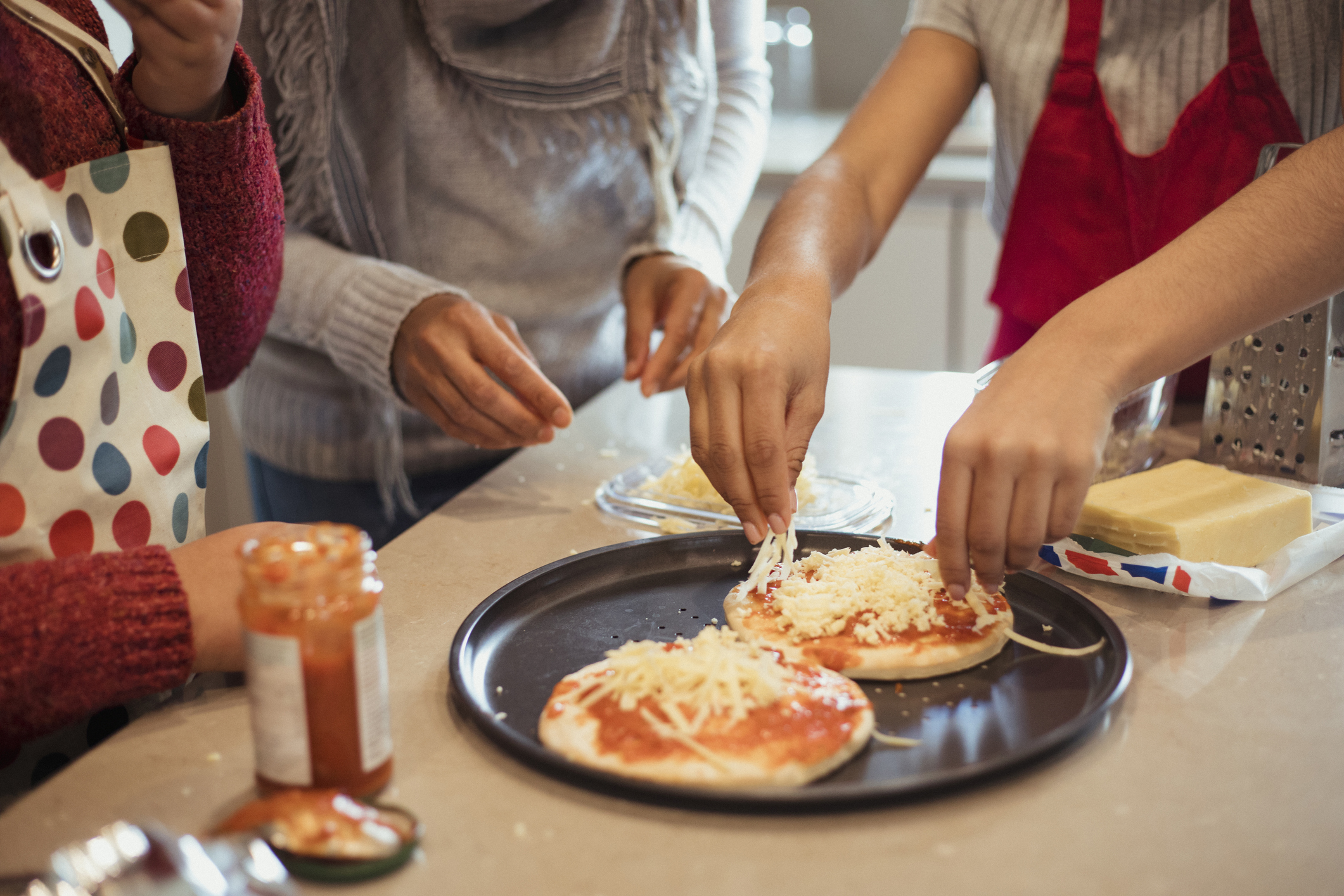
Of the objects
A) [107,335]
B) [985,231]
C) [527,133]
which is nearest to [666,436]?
[527,133]

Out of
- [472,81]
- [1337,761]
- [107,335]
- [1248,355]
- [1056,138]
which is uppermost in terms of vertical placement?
[472,81]

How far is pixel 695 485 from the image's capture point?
4.27 feet

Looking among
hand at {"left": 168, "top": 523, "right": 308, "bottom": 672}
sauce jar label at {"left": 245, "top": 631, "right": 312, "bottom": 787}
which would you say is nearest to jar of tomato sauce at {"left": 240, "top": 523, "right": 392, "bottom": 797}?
sauce jar label at {"left": 245, "top": 631, "right": 312, "bottom": 787}

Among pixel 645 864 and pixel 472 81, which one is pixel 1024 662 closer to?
pixel 645 864

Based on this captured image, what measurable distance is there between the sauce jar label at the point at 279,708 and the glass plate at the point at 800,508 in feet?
2.00

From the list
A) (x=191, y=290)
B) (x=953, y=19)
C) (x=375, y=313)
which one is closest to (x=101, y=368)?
(x=191, y=290)

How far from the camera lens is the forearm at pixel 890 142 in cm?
139

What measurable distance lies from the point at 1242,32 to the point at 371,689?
1245mm

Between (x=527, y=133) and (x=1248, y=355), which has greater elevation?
(x=527, y=133)

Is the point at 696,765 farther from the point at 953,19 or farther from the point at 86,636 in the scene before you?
the point at 953,19

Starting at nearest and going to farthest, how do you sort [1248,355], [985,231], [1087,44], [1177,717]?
[1177,717], [1248,355], [1087,44], [985,231]

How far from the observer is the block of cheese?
1.02m

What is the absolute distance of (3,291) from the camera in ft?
2.71

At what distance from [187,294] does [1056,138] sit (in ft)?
3.56
